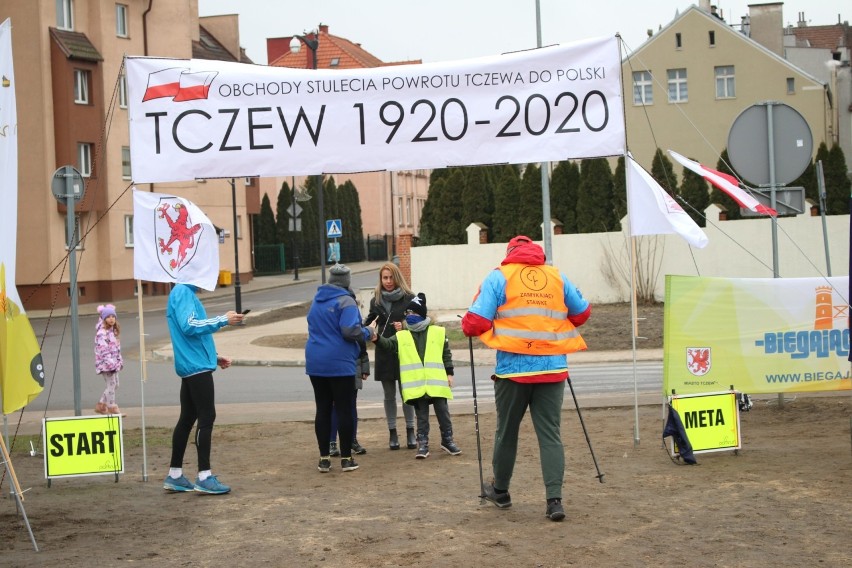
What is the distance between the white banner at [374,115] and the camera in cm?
942

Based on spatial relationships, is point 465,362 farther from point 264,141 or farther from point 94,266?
point 94,266

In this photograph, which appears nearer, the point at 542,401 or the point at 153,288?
the point at 542,401

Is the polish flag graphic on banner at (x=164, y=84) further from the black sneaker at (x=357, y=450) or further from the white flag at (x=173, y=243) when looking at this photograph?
the black sneaker at (x=357, y=450)

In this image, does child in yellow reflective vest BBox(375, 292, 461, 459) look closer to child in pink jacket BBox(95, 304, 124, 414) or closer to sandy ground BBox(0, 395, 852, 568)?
sandy ground BBox(0, 395, 852, 568)

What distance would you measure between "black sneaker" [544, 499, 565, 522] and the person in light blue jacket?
2777mm

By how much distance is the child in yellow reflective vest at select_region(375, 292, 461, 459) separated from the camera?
10367mm

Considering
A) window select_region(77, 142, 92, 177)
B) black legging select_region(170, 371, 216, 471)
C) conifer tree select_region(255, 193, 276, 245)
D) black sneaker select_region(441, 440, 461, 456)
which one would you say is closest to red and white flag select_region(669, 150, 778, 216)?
black sneaker select_region(441, 440, 461, 456)

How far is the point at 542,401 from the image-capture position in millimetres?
7602

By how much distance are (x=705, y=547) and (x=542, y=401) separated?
155cm

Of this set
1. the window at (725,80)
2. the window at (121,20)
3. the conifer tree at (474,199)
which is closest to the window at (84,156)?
the window at (121,20)

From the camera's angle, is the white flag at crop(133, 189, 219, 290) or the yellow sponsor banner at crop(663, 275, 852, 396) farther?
the yellow sponsor banner at crop(663, 275, 852, 396)

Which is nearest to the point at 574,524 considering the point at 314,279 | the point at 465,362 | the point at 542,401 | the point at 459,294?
the point at 542,401

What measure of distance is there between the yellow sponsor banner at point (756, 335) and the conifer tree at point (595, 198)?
79.5 feet

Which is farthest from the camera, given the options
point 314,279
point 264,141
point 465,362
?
point 314,279
